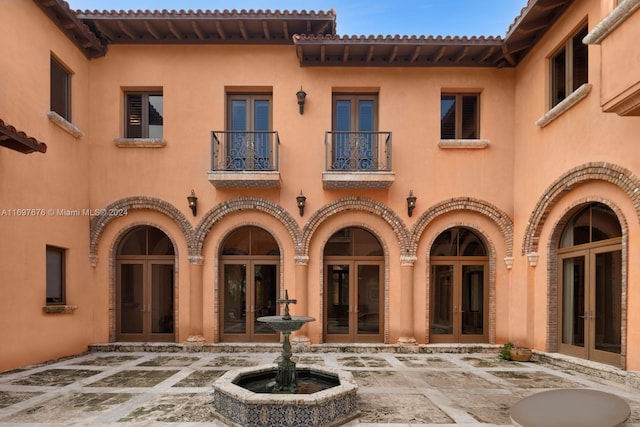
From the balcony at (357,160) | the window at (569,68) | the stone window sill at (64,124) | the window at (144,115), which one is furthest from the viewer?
the window at (144,115)

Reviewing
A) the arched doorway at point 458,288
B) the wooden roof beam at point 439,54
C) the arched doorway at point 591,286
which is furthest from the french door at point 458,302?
the wooden roof beam at point 439,54

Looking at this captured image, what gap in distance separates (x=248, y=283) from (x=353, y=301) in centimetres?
267

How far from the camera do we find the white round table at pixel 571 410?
2.76 metres

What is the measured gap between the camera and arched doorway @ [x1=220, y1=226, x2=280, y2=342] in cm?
1003

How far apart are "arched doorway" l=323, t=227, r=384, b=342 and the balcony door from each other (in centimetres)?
170

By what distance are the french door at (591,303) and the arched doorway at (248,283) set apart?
642 cm

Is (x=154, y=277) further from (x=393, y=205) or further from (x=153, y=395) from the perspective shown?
(x=393, y=205)

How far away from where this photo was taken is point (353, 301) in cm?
1005

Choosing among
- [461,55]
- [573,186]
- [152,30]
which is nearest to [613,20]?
[573,186]

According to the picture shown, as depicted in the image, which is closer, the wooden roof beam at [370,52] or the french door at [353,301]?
the wooden roof beam at [370,52]

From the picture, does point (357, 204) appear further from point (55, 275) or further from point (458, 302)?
point (55, 275)

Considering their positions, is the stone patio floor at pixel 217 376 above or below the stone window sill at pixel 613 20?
below

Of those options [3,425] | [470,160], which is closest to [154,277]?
[3,425]

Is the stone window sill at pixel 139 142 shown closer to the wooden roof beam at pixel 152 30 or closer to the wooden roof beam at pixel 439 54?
the wooden roof beam at pixel 152 30
